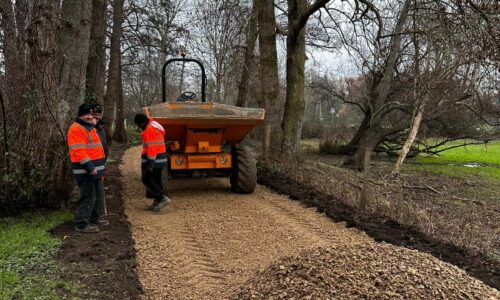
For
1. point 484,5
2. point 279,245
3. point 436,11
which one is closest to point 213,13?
point 436,11

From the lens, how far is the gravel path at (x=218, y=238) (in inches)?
185

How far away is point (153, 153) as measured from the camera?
7570 mm

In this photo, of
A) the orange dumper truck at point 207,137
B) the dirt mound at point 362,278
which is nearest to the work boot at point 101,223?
the orange dumper truck at point 207,137

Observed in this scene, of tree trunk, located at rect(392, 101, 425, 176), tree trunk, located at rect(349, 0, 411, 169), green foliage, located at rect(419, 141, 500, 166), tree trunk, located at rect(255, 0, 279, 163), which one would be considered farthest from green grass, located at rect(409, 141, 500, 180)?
tree trunk, located at rect(255, 0, 279, 163)

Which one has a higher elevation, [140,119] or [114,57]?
[114,57]

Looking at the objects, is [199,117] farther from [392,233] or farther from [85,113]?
Answer: [392,233]

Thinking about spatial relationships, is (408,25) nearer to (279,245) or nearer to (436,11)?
(436,11)

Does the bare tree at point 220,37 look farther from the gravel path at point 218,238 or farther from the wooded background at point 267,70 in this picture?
the gravel path at point 218,238

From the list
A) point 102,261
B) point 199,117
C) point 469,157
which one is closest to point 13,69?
point 199,117

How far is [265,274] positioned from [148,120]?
4159 millimetres

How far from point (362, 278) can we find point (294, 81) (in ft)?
32.5

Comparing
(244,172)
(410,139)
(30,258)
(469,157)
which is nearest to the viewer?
(30,258)

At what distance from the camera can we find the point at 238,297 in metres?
3.91

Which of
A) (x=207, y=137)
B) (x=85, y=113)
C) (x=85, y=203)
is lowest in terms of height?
(x=85, y=203)
